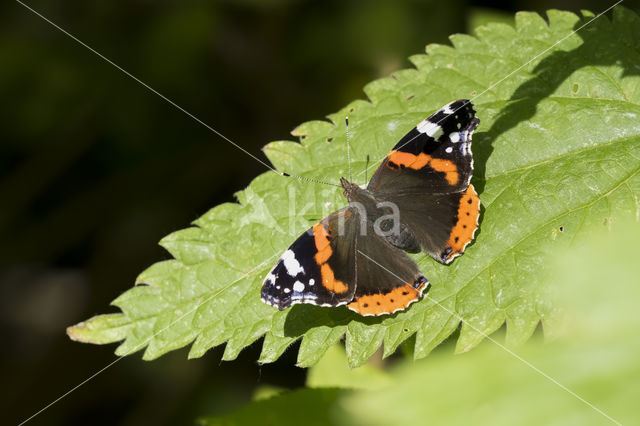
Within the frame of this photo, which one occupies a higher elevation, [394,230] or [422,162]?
[422,162]

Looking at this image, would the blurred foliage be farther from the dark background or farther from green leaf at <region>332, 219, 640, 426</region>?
the dark background

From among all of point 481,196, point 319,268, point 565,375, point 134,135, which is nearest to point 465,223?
point 481,196

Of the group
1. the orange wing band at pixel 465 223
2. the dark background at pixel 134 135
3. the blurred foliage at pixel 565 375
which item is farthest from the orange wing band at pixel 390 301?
the dark background at pixel 134 135

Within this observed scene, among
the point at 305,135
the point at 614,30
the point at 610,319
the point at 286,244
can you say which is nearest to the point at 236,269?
the point at 286,244

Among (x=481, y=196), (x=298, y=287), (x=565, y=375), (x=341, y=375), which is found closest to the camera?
(x=565, y=375)

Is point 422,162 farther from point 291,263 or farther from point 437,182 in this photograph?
point 291,263

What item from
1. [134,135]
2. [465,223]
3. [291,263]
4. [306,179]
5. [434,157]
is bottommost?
Answer: [465,223]

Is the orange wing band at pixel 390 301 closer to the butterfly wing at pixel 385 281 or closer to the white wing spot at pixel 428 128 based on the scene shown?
the butterfly wing at pixel 385 281
